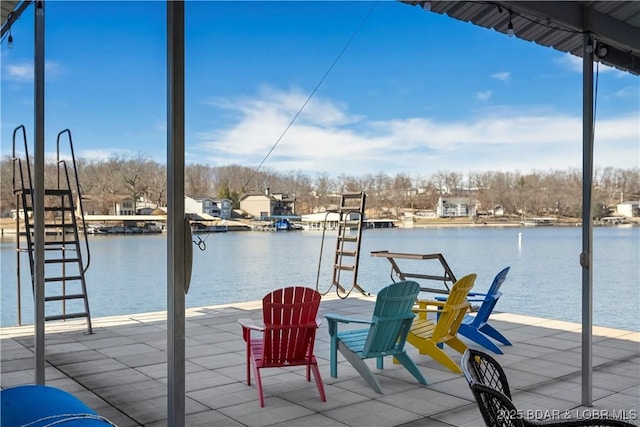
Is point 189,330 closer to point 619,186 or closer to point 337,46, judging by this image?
point 619,186

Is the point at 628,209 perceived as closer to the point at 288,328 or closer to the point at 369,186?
the point at 369,186

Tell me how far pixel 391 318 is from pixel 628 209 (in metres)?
18.6

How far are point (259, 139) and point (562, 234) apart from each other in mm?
15196

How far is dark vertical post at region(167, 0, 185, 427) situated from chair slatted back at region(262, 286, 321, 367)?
1214mm

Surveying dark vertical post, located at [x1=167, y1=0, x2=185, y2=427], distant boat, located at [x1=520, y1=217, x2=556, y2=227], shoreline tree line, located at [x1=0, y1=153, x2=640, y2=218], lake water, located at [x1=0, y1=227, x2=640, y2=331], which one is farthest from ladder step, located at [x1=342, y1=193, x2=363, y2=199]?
distant boat, located at [x1=520, y1=217, x2=556, y2=227]

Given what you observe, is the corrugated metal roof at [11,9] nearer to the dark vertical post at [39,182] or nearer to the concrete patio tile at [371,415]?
the dark vertical post at [39,182]

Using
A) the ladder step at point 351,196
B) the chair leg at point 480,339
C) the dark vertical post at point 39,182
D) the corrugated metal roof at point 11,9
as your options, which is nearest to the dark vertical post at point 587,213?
the chair leg at point 480,339

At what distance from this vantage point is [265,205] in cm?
1467

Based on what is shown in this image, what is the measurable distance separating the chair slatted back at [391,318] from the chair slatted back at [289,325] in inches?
15.5

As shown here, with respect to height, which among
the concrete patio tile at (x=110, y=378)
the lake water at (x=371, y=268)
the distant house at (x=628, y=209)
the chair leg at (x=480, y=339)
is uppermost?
the distant house at (x=628, y=209)

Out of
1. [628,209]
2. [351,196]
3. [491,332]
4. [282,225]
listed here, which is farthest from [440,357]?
[628,209]

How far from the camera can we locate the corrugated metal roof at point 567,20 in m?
3.28

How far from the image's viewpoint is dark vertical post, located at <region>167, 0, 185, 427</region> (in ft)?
7.63

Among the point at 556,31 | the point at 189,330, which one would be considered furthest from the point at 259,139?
the point at 556,31
